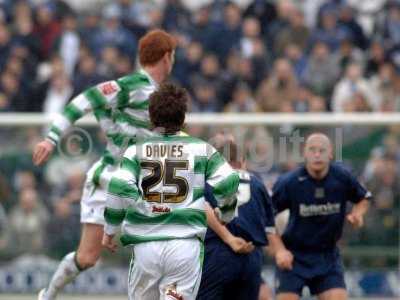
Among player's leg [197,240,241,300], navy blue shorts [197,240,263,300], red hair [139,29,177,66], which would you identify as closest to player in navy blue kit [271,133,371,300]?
navy blue shorts [197,240,263,300]

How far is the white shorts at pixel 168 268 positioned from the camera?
8625mm

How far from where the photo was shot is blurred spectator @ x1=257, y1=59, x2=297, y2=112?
53.1 ft

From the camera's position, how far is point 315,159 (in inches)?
439

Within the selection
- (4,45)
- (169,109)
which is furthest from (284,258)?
(4,45)

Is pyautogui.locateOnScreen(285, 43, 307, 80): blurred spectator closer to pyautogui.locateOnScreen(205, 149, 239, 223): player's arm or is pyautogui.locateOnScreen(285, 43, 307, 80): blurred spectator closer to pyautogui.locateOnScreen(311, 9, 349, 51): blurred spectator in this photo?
pyautogui.locateOnScreen(311, 9, 349, 51): blurred spectator

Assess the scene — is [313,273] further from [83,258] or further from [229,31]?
[229,31]

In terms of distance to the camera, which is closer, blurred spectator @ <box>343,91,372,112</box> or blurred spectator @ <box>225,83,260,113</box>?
blurred spectator @ <box>343,91,372,112</box>

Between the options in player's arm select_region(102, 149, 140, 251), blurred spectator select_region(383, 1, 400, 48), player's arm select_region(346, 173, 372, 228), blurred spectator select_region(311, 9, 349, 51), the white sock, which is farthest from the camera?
blurred spectator select_region(383, 1, 400, 48)

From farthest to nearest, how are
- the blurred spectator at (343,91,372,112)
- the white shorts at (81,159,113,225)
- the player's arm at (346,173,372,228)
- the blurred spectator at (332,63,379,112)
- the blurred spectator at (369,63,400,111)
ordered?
the blurred spectator at (369,63,400,111)
the blurred spectator at (332,63,379,112)
the blurred spectator at (343,91,372,112)
the player's arm at (346,173,372,228)
the white shorts at (81,159,113,225)

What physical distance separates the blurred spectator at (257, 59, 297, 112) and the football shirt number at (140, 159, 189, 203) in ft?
24.7

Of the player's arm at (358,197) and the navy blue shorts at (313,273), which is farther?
the navy blue shorts at (313,273)

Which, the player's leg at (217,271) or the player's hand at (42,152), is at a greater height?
the player's hand at (42,152)

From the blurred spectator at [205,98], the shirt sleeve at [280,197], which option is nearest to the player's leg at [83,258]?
the shirt sleeve at [280,197]

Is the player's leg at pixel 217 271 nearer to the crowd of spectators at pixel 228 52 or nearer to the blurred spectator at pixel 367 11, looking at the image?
the crowd of spectators at pixel 228 52
